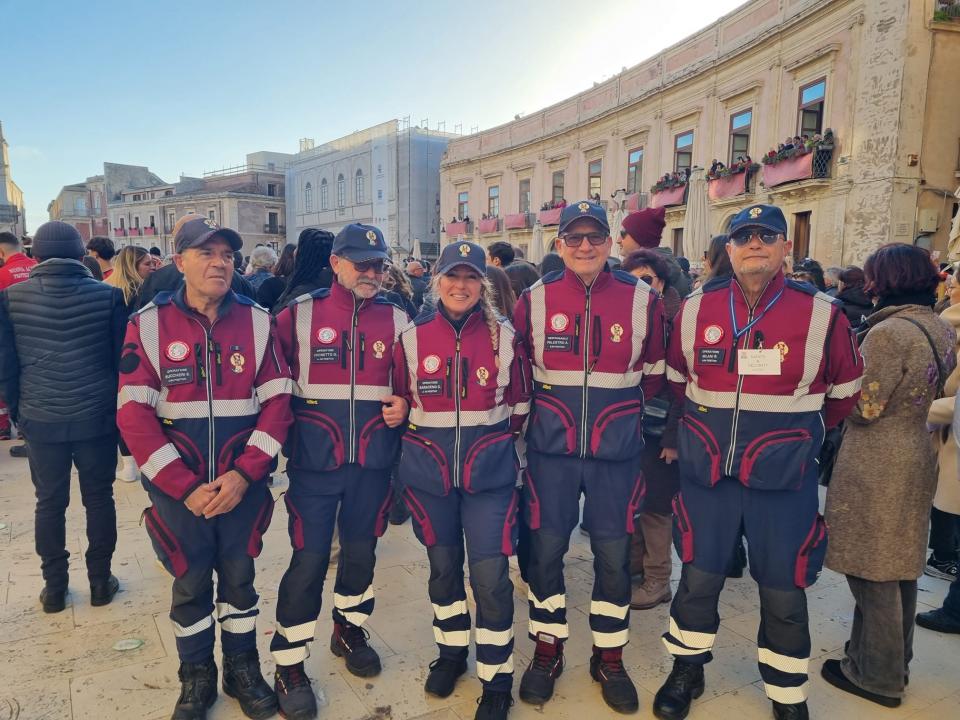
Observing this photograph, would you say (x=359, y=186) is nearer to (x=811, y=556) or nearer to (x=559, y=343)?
(x=559, y=343)

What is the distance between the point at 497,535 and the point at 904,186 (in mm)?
14295

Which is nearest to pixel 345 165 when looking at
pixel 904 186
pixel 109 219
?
pixel 109 219

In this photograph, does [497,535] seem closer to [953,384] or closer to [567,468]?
[567,468]

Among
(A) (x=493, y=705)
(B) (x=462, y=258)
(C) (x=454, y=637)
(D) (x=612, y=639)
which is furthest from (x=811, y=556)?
(B) (x=462, y=258)

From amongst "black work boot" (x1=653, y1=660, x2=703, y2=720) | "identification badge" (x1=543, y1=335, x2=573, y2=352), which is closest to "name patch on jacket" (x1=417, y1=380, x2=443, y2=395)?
"identification badge" (x1=543, y1=335, x2=573, y2=352)

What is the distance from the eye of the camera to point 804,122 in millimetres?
15375

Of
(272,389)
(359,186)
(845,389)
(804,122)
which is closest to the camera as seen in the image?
(845,389)

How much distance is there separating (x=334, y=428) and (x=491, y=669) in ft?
4.15

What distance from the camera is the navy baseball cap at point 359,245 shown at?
9.34 ft

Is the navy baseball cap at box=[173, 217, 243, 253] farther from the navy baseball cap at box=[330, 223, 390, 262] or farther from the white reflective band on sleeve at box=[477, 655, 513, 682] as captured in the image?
the white reflective band on sleeve at box=[477, 655, 513, 682]

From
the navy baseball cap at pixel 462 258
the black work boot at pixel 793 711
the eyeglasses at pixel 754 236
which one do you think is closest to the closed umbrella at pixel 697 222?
the eyeglasses at pixel 754 236

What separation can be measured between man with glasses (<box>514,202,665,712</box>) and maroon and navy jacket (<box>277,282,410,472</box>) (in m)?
0.73

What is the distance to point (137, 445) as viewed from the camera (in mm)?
2512

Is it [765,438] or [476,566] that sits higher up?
[765,438]
